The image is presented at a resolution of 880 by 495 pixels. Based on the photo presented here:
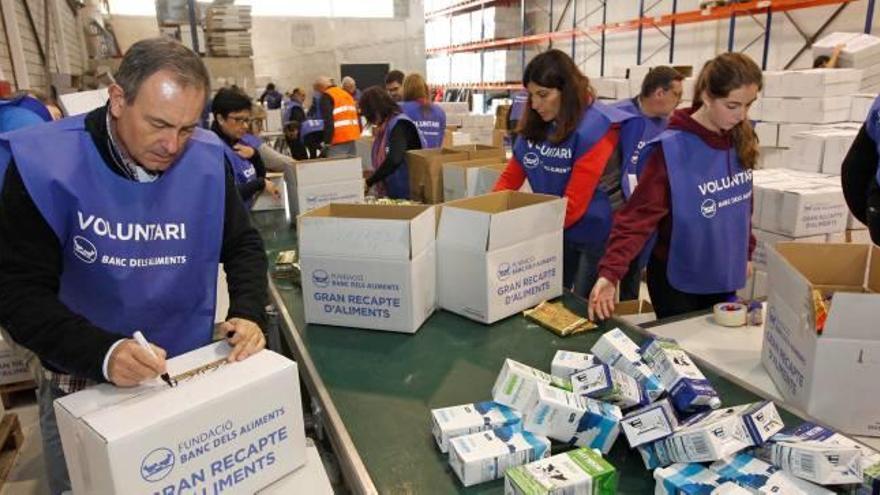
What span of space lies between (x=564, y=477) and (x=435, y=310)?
0.84m

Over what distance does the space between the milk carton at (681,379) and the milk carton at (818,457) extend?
14 centimetres

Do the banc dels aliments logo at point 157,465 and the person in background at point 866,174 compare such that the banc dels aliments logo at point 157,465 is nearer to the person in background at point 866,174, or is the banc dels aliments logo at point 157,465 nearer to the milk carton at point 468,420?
the milk carton at point 468,420

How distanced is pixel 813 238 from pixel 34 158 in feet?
10.7

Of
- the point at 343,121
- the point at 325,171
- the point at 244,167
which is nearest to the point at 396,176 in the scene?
the point at 325,171

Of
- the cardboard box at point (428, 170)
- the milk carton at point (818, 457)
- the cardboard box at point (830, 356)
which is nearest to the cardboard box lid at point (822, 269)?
the cardboard box at point (830, 356)

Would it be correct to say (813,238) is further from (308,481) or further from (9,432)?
(9,432)

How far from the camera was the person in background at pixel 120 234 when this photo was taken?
3.16ft

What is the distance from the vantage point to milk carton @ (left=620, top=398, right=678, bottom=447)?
3.16 ft

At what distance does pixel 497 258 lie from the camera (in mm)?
1516

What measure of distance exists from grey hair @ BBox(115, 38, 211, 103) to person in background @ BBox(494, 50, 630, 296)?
1.29 meters

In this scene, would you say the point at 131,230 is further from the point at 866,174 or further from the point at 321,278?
the point at 866,174

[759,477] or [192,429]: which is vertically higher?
[192,429]

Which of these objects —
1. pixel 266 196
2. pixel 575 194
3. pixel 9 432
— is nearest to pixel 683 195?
pixel 575 194

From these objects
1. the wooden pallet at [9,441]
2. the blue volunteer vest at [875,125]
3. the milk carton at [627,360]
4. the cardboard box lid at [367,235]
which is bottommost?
the wooden pallet at [9,441]
